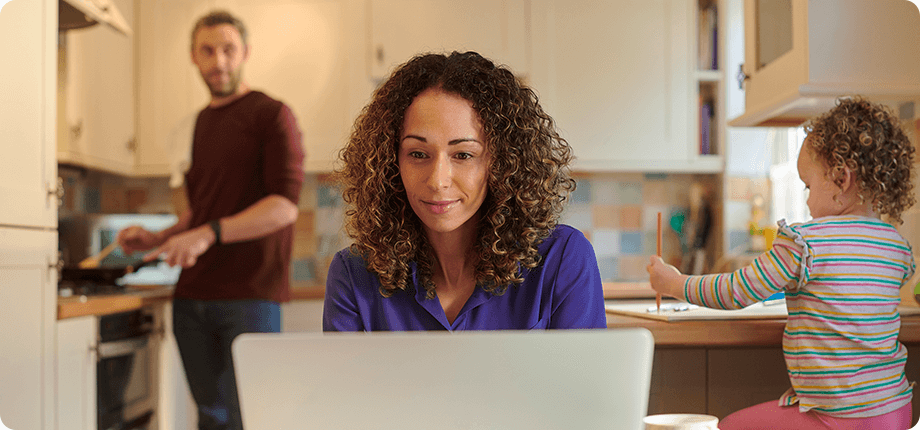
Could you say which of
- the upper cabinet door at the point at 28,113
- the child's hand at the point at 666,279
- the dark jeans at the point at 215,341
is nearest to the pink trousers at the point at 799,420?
the child's hand at the point at 666,279

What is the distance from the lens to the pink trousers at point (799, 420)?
3.81ft

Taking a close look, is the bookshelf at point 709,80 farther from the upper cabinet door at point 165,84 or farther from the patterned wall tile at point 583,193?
the upper cabinet door at point 165,84

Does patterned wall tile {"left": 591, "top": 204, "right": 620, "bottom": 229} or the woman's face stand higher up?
the woman's face

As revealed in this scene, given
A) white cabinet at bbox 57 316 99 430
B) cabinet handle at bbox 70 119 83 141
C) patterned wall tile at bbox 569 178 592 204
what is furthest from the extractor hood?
patterned wall tile at bbox 569 178 592 204

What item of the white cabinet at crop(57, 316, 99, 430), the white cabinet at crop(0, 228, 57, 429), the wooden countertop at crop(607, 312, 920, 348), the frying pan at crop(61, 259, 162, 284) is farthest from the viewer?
the frying pan at crop(61, 259, 162, 284)

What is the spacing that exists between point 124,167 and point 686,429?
3.09 meters

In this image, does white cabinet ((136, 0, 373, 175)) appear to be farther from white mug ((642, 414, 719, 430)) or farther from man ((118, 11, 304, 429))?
white mug ((642, 414, 719, 430))

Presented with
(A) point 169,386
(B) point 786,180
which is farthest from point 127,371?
(B) point 786,180

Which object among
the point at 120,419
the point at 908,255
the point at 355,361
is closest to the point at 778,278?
the point at 908,255

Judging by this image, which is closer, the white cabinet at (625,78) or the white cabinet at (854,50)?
the white cabinet at (854,50)

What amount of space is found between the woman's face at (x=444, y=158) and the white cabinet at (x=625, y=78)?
2224mm

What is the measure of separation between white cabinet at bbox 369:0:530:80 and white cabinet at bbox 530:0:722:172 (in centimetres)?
8

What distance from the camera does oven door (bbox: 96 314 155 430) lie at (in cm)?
222

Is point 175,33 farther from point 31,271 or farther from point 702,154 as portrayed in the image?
point 702,154
